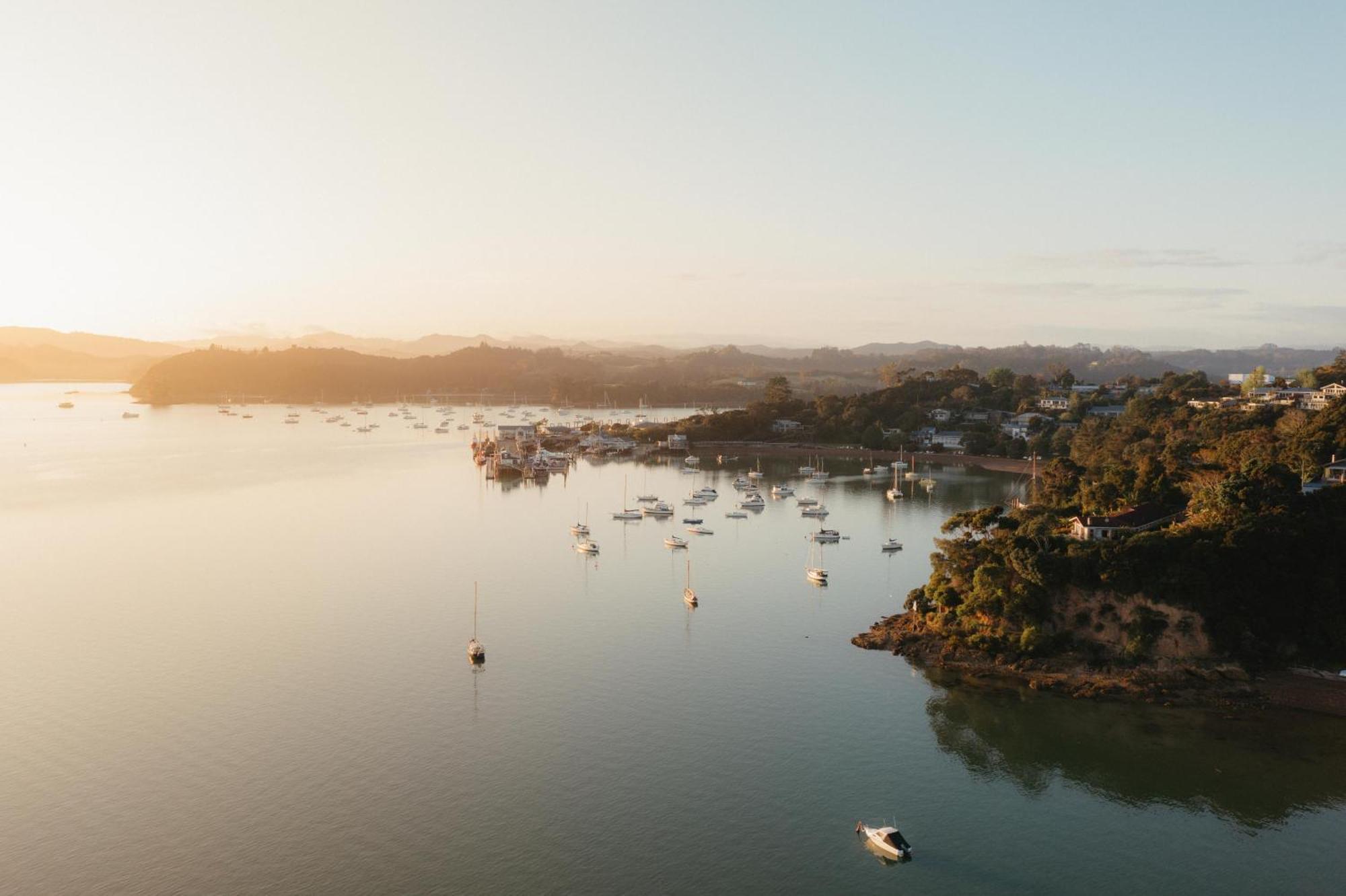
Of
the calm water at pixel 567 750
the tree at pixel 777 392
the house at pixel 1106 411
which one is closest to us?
the calm water at pixel 567 750

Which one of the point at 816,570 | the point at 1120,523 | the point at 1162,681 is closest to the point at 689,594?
the point at 816,570

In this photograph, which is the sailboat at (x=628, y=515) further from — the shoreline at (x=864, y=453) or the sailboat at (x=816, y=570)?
the shoreline at (x=864, y=453)

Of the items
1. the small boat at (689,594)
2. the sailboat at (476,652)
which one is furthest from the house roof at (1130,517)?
the sailboat at (476,652)

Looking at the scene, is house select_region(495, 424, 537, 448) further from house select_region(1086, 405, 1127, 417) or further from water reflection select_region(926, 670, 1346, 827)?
water reflection select_region(926, 670, 1346, 827)

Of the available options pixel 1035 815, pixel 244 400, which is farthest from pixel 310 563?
pixel 244 400

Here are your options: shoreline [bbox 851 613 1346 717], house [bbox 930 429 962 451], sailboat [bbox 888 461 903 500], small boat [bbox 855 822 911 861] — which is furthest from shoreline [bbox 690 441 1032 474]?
small boat [bbox 855 822 911 861]
